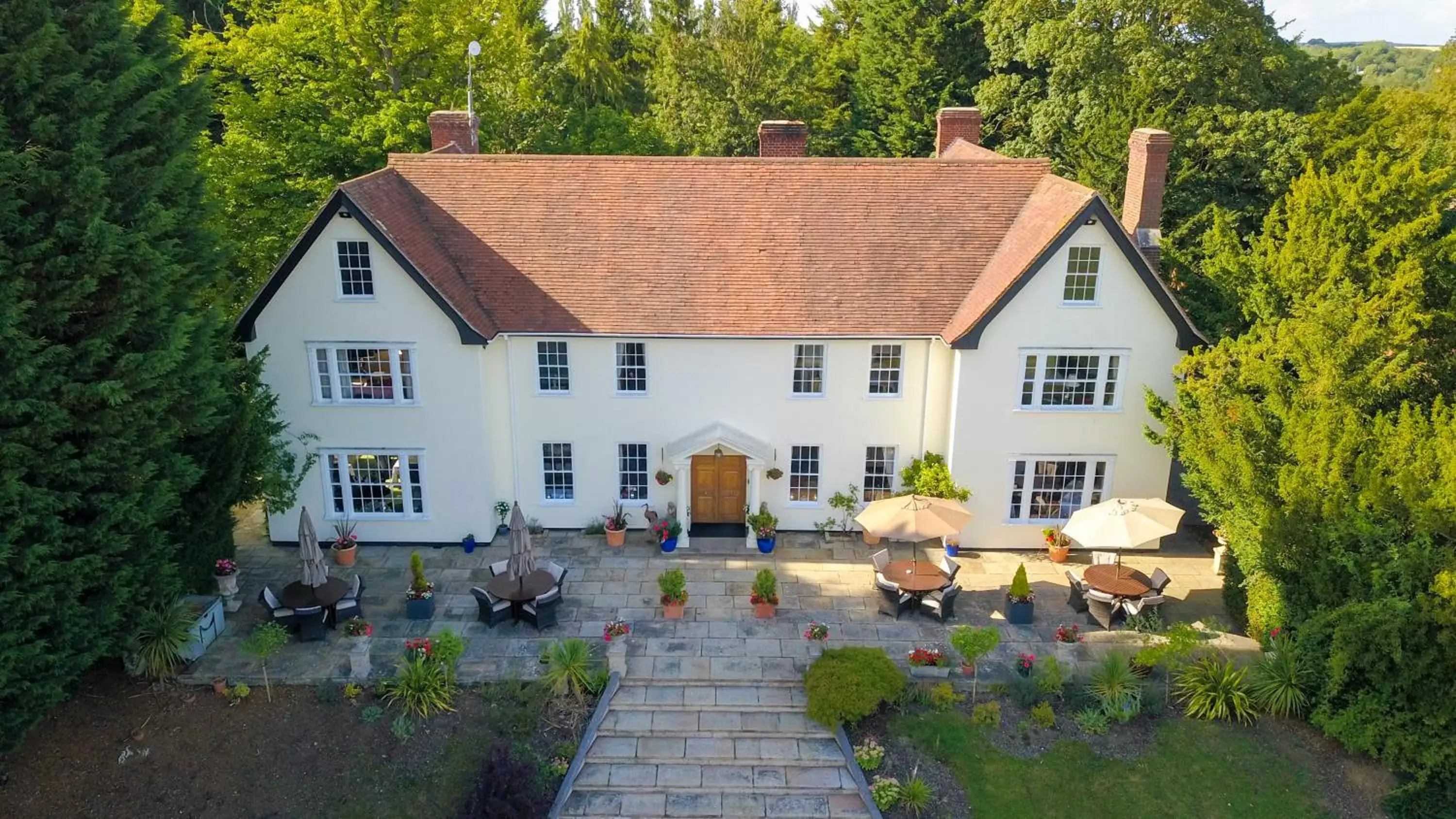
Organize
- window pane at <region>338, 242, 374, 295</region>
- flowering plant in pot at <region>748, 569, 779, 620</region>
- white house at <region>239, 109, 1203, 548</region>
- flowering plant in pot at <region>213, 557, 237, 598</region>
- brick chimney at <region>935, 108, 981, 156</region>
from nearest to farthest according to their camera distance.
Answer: flowering plant in pot at <region>748, 569, 779, 620</region>
flowering plant in pot at <region>213, 557, 237, 598</region>
window pane at <region>338, 242, 374, 295</region>
white house at <region>239, 109, 1203, 548</region>
brick chimney at <region>935, 108, 981, 156</region>

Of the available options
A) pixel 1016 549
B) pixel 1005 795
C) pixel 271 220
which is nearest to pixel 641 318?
pixel 1016 549

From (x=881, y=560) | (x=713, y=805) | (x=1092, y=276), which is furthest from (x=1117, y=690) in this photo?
(x=1092, y=276)

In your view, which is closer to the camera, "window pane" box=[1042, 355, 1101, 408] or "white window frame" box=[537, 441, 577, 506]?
"window pane" box=[1042, 355, 1101, 408]

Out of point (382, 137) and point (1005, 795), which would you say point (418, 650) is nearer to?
point (1005, 795)

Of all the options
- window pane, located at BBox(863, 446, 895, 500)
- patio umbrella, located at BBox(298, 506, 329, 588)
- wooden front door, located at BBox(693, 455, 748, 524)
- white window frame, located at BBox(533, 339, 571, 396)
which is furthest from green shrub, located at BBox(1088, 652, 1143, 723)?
patio umbrella, located at BBox(298, 506, 329, 588)

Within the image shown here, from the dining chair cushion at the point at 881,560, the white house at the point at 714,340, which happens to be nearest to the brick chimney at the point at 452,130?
the white house at the point at 714,340

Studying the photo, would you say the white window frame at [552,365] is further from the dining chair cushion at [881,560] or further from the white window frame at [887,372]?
the dining chair cushion at [881,560]

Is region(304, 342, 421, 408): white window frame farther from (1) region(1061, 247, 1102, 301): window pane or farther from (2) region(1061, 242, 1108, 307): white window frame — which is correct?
(1) region(1061, 247, 1102, 301): window pane
